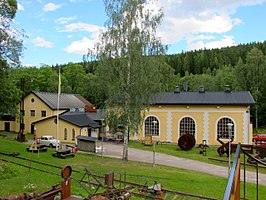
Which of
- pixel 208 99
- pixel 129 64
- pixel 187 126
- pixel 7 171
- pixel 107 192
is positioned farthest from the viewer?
pixel 187 126

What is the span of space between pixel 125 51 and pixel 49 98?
2299cm

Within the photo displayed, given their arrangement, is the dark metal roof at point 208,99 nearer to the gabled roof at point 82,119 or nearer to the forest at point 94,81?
the forest at point 94,81

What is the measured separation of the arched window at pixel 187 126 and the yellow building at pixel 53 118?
9199 millimetres

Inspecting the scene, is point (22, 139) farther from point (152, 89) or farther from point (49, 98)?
point (152, 89)

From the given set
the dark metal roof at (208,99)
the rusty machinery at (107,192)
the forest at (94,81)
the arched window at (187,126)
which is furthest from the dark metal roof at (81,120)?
the rusty machinery at (107,192)

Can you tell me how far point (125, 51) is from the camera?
21.0m

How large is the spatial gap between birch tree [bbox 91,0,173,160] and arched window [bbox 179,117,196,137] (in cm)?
1212

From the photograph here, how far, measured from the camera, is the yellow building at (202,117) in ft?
101

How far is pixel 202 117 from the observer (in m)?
31.9

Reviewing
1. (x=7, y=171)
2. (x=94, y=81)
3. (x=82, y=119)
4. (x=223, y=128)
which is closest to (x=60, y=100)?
(x=82, y=119)

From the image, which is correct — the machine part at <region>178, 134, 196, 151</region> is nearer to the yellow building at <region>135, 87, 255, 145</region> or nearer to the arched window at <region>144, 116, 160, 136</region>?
the yellow building at <region>135, 87, 255, 145</region>

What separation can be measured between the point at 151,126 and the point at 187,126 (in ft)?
13.9

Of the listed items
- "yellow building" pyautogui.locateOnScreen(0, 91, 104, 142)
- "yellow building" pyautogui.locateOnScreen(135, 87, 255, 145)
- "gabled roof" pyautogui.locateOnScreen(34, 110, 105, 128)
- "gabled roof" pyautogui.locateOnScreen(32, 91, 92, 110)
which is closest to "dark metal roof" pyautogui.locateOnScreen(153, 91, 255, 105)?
"yellow building" pyautogui.locateOnScreen(135, 87, 255, 145)

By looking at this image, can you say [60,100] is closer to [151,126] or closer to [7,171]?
[151,126]
